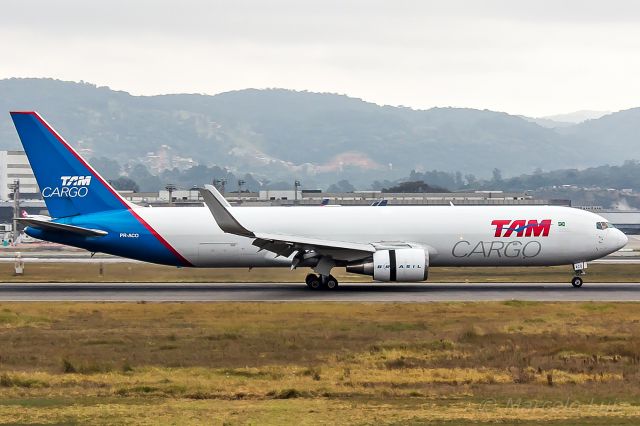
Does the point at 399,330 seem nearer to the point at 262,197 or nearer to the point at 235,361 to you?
the point at 235,361

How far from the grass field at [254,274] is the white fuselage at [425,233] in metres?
4.50

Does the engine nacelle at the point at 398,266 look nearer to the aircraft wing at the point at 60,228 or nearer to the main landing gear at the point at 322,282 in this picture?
the main landing gear at the point at 322,282

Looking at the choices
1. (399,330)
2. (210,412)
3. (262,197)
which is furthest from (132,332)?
(262,197)

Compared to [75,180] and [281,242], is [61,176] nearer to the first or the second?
[75,180]

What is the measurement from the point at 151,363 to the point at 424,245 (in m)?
22.9

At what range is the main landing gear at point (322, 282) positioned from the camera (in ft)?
153

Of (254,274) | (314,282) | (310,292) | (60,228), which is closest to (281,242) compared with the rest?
(310,292)

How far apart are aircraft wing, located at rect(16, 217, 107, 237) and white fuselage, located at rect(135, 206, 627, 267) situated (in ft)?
8.29

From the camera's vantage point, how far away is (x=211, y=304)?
3953cm

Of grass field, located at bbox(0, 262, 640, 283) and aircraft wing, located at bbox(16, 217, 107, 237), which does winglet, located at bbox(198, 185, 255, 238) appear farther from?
grass field, located at bbox(0, 262, 640, 283)

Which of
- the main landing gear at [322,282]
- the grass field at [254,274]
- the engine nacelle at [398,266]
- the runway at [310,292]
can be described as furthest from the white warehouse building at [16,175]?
the engine nacelle at [398,266]

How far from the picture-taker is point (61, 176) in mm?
48219

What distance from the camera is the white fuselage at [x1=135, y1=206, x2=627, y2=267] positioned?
154ft

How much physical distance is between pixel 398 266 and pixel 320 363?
18785 millimetres
